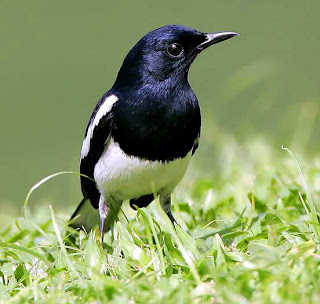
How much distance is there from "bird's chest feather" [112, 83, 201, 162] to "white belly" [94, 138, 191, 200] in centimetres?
5

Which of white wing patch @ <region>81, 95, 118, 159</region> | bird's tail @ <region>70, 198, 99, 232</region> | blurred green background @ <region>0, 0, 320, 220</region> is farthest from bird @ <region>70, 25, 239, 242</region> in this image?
blurred green background @ <region>0, 0, 320, 220</region>

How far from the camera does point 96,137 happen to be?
506 cm

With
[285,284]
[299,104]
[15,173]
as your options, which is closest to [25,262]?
[285,284]

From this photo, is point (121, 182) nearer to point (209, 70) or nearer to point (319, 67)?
point (319, 67)

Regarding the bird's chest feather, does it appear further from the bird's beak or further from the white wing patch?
the bird's beak

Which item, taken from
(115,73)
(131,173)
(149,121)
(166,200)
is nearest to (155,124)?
(149,121)

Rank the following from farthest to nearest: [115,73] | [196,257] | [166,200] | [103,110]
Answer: [115,73] → [166,200] → [103,110] → [196,257]

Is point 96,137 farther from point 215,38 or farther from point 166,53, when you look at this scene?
point 215,38

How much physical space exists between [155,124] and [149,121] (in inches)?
1.5

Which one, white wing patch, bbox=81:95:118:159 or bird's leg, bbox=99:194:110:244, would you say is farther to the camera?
bird's leg, bbox=99:194:110:244

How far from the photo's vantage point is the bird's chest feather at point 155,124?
4.82 m

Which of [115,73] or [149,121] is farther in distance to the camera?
[115,73]

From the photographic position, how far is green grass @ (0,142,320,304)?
341cm

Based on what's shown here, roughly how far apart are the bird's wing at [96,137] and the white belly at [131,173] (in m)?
0.05
